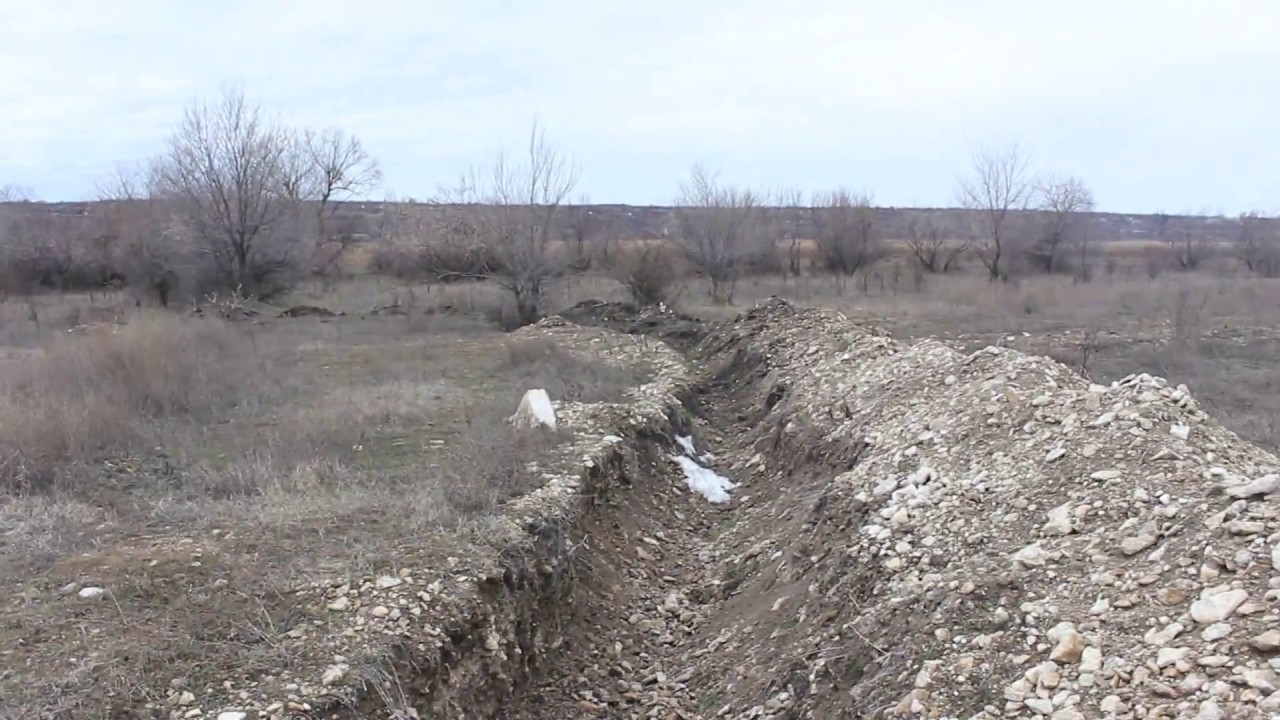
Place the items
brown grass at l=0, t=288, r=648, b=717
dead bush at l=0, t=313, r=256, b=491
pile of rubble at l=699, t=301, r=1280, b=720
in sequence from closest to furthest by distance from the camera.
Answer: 1. pile of rubble at l=699, t=301, r=1280, b=720
2. brown grass at l=0, t=288, r=648, b=717
3. dead bush at l=0, t=313, r=256, b=491

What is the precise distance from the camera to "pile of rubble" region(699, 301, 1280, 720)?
324cm

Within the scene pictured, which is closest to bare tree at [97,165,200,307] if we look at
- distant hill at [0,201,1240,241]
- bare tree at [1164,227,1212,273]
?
distant hill at [0,201,1240,241]

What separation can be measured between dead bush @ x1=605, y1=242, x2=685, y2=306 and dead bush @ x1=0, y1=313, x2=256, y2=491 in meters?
12.4

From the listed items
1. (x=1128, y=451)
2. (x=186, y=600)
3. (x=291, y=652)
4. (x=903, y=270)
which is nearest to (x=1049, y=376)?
(x=1128, y=451)

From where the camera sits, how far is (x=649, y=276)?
963 inches

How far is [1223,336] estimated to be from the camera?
18266 millimetres

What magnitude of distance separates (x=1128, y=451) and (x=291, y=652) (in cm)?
454

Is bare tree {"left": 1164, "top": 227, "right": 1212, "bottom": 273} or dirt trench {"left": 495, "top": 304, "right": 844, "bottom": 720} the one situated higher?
bare tree {"left": 1164, "top": 227, "right": 1212, "bottom": 273}

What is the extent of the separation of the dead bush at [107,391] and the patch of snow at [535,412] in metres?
3.58

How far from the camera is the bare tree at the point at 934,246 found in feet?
131

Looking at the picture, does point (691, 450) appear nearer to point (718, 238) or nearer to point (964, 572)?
point (964, 572)

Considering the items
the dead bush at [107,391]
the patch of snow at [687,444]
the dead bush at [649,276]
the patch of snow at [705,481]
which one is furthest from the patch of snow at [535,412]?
the dead bush at [649,276]

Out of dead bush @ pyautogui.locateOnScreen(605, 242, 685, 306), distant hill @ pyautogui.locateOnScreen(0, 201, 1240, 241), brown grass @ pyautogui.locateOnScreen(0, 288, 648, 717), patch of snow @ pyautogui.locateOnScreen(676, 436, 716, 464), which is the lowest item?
patch of snow @ pyautogui.locateOnScreen(676, 436, 716, 464)

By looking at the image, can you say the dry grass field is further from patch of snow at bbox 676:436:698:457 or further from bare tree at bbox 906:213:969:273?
bare tree at bbox 906:213:969:273
